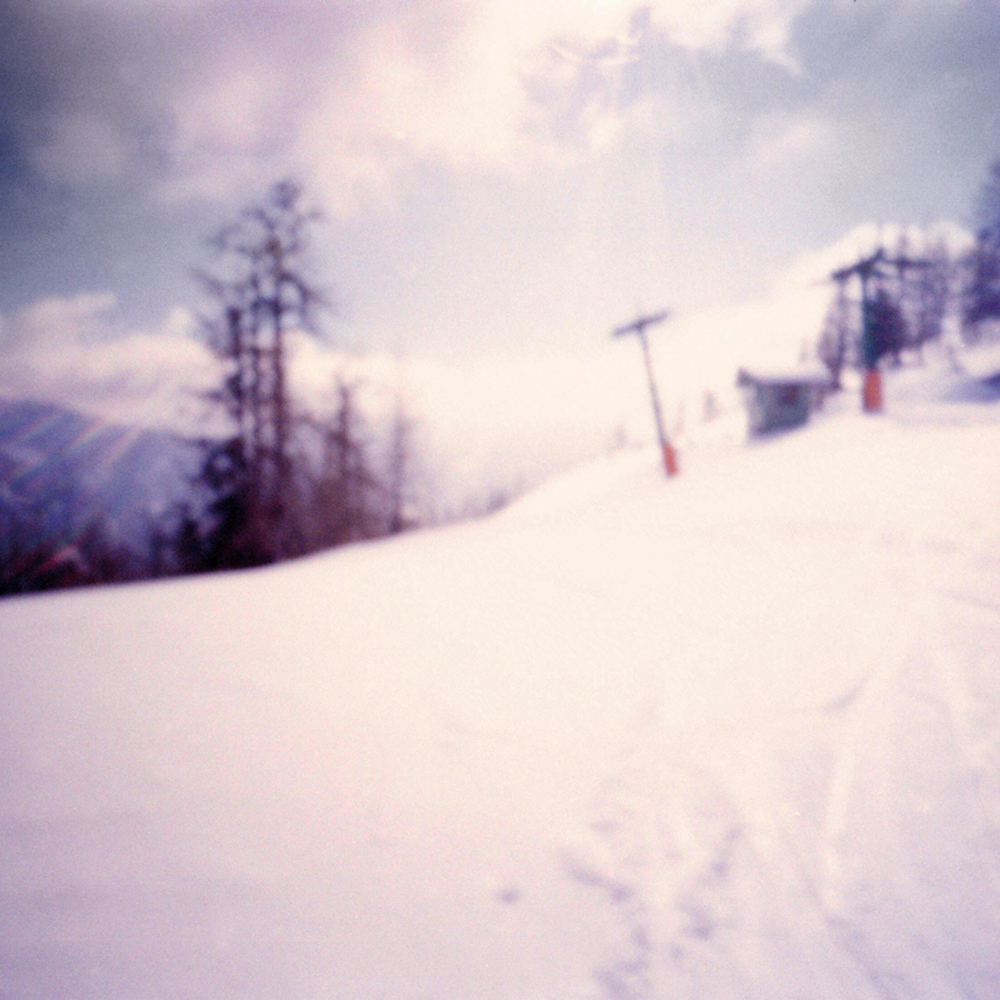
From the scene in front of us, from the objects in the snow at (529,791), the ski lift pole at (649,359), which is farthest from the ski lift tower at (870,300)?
the snow at (529,791)

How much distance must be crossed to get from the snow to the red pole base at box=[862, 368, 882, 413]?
38.2 feet

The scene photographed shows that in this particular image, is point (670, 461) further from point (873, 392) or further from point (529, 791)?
point (529, 791)

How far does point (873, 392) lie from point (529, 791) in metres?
18.2

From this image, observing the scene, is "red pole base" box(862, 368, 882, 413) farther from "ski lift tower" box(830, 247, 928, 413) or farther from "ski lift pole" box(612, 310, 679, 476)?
"ski lift pole" box(612, 310, 679, 476)

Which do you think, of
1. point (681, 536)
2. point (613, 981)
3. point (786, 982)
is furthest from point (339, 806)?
point (681, 536)

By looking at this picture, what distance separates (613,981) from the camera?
196 centimetres

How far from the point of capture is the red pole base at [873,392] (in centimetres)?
1570

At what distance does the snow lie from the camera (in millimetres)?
2037

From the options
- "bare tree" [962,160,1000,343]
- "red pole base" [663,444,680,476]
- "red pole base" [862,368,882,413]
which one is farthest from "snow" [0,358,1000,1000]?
"bare tree" [962,160,1000,343]

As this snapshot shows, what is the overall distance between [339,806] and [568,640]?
8.61ft

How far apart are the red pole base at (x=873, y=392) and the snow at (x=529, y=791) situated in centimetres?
1166

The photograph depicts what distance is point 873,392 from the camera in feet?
51.5

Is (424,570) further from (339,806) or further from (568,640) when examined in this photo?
(339,806)

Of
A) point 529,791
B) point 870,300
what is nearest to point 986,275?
point 870,300
